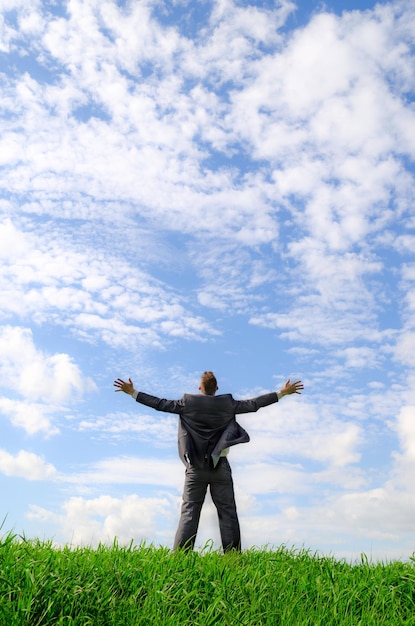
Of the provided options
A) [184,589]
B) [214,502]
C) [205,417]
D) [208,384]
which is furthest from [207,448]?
[184,589]

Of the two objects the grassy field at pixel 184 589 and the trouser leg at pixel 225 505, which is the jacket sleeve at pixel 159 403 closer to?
the trouser leg at pixel 225 505

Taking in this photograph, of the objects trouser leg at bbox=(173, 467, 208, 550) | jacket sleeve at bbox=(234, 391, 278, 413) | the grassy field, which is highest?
jacket sleeve at bbox=(234, 391, 278, 413)

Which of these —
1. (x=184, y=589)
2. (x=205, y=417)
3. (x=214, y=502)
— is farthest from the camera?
(x=205, y=417)

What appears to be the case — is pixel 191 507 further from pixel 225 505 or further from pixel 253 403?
pixel 253 403

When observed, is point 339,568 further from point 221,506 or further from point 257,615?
point 257,615

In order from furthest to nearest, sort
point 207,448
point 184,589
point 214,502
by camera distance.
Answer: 1. point 207,448
2. point 214,502
3. point 184,589

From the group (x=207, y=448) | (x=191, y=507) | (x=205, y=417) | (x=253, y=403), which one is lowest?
(x=191, y=507)

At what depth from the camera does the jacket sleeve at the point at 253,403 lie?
10117mm

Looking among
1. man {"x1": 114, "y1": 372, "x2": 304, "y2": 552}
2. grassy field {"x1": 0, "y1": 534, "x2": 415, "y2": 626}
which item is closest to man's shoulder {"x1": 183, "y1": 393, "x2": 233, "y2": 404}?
man {"x1": 114, "y1": 372, "x2": 304, "y2": 552}

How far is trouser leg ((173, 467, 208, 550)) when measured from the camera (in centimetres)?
956

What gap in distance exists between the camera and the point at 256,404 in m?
10.1

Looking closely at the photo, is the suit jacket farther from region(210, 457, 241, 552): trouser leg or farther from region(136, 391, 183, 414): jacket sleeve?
region(210, 457, 241, 552): trouser leg

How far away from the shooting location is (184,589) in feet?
23.0

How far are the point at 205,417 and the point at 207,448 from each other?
1.51ft
